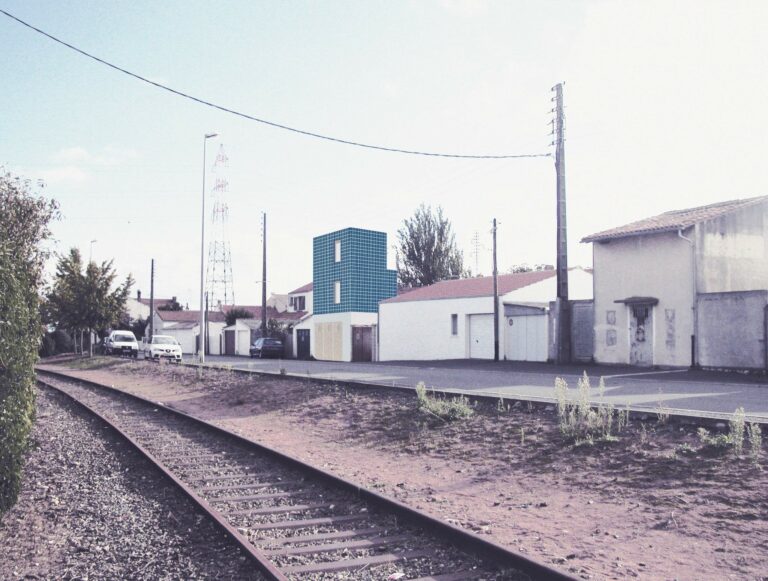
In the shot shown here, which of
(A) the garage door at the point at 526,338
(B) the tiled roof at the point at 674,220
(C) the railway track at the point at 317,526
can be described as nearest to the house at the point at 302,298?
(A) the garage door at the point at 526,338

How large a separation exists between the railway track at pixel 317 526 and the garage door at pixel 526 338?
2310cm

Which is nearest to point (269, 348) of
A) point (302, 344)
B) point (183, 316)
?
point (302, 344)

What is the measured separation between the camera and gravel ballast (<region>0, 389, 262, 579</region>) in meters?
5.34

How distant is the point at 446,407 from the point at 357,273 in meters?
33.4

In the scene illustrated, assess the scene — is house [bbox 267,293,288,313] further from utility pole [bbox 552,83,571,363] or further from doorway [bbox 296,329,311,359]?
utility pole [bbox 552,83,571,363]

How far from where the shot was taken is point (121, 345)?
48.4m

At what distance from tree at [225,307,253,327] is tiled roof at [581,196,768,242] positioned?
49.9 meters

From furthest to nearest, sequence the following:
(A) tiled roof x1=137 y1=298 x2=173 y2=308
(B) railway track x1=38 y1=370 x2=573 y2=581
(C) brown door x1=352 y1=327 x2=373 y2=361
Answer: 1. (A) tiled roof x1=137 y1=298 x2=173 y2=308
2. (C) brown door x1=352 y1=327 x2=373 y2=361
3. (B) railway track x1=38 y1=370 x2=573 y2=581

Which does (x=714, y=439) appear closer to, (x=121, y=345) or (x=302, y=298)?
(x=121, y=345)

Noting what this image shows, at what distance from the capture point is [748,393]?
14.3m

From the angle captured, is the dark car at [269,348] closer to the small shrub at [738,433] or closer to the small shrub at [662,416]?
the small shrub at [662,416]

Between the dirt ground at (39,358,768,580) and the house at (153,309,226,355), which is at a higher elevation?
the house at (153,309,226,355)

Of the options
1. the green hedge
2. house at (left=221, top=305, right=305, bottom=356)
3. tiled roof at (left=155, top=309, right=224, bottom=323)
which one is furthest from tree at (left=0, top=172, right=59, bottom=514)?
tiled roof at (left=155, top=309, right=224, bottom=323)

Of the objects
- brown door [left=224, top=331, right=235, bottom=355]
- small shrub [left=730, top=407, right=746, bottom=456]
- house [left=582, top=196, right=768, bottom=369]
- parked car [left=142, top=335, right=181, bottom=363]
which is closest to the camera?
small shrub [left=730, top=407, right=746, bottom=456]
